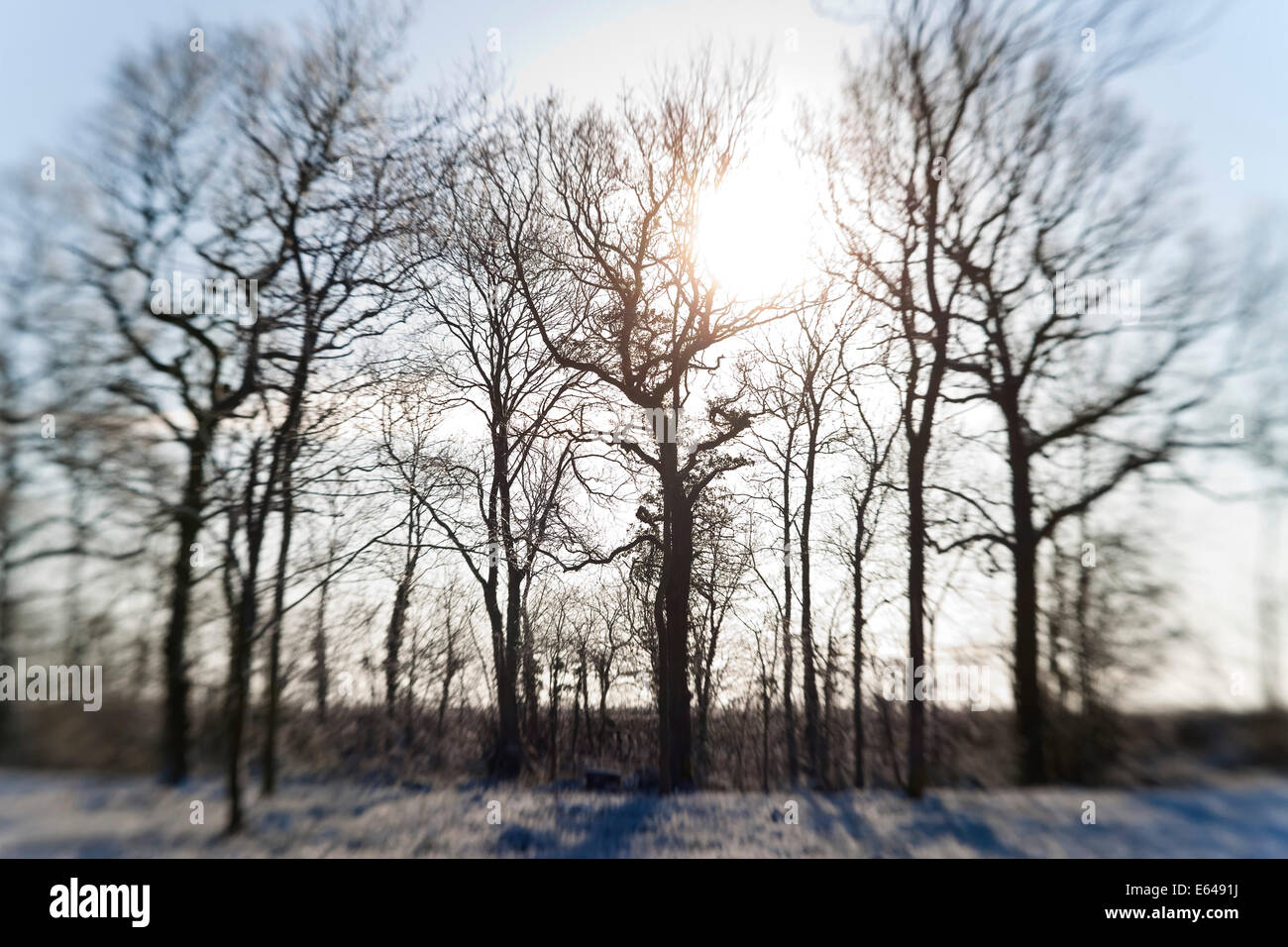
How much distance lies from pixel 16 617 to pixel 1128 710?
50.7 feet

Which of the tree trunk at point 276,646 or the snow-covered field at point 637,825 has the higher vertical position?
the tree trunk at point 276,646

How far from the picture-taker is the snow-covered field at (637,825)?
7.30 m

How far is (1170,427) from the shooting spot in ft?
35.7

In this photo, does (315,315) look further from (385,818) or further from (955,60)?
(955,60)

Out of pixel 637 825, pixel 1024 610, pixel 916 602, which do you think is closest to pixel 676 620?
pixel 916 602

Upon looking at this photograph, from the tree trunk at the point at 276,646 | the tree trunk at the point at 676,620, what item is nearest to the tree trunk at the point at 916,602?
the tree trunk at the point at 676,620

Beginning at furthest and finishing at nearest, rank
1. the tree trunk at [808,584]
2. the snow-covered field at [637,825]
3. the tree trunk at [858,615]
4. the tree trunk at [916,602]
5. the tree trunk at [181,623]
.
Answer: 1. the tree trunk at [808,584]
2. the tree trunk at [858,615]
3. the tree trunk at [916,602]
4. the tree trunk at [181,623]
5. the snow-covered field at [637,825]

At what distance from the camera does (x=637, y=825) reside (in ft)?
29.7

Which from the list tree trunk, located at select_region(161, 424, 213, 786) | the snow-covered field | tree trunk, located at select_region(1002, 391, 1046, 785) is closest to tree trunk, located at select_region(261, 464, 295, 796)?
the snow-covered field

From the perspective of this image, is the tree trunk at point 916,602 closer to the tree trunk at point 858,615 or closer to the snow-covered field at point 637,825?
the snow-covered field at point 637,825

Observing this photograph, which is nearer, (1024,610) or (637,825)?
(637,825)

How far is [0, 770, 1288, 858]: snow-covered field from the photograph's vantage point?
730cm

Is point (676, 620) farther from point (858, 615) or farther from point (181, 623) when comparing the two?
point (181, 623)
